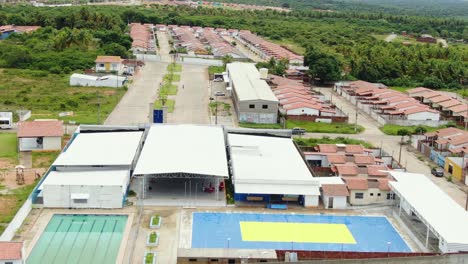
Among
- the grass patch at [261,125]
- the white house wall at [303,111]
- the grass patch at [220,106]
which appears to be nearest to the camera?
the grass patch at [261,125]

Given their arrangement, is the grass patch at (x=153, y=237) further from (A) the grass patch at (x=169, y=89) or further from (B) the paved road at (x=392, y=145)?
(A) the grass patch at (x=169, y=89)

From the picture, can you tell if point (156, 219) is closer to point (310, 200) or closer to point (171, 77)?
point (310, 200)

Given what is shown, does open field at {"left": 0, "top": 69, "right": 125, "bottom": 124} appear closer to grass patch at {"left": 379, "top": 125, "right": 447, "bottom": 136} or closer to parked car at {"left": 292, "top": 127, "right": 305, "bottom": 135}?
parked car at {"left": 292, "top": 127, "right": 305, "bottom": 135}

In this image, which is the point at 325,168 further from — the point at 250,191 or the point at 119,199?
the point at 119,199

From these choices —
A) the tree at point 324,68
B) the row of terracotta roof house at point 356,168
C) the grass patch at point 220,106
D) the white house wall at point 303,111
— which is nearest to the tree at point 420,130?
the row of terracotta roof house at point 356,168

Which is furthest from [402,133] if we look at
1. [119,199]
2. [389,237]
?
[119,199]

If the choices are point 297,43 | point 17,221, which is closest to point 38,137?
point 17,221
